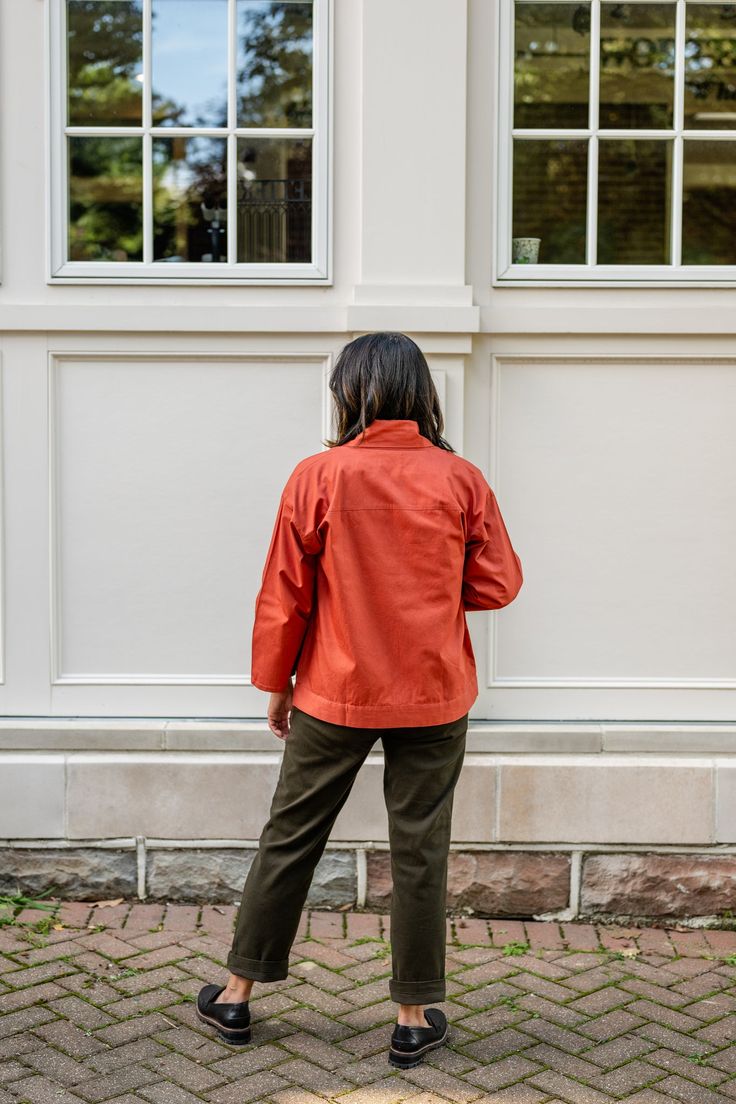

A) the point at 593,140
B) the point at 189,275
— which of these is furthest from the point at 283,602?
the point at 593,140

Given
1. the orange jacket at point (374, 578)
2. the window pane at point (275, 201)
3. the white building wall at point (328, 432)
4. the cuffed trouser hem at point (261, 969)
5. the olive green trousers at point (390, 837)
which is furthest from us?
the window pane at point (275, 201)

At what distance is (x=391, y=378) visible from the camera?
3.26 m

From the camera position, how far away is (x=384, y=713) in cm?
325

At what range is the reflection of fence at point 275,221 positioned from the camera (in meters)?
4.46

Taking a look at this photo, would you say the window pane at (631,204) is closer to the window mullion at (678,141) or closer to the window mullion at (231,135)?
the window mullion at (678,141)

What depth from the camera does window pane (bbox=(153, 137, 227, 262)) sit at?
448 centimetres

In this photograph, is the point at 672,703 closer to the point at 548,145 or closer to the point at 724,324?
the point at 724,324

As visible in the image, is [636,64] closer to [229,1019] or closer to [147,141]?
[147,141]

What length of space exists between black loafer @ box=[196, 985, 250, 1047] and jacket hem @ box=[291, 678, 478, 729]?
2.88 feet

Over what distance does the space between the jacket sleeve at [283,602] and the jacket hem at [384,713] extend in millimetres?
138

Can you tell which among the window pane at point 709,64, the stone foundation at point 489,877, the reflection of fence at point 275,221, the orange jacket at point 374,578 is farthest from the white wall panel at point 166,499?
the window pane at point 709,64

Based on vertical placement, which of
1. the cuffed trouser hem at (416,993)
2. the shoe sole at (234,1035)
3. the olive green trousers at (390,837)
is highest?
the olive green trousers at (390,837)

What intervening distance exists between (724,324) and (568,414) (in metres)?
0.61

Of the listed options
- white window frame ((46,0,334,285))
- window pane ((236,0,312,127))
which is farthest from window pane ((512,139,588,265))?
window pane ((236,0,312,127))
